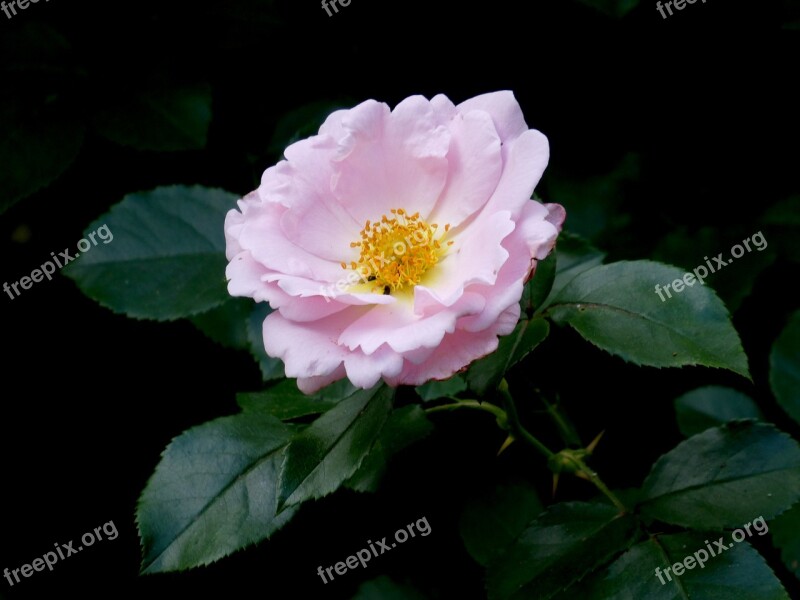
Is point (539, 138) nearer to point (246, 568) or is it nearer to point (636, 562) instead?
point (636, 562)

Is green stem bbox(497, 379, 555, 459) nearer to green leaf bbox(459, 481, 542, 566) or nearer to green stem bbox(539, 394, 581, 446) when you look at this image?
green stem bbox(539, 394, 581, 446)

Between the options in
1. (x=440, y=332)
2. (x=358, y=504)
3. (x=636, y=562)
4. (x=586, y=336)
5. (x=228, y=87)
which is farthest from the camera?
(x=228, y=87)

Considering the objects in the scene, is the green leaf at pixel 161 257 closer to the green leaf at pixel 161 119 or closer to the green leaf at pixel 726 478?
the green leaf at pixel 161 119

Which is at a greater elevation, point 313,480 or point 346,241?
point 346,241

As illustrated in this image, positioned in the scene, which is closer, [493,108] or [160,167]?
[493,108]

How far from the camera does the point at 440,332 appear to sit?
2.47ft

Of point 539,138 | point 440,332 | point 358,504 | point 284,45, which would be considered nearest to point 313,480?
point 440,332

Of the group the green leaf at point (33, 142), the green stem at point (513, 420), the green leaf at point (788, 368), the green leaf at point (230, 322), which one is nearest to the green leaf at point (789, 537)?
the green leaf at point (788, 368)

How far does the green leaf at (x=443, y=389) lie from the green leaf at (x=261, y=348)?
210 millimetres

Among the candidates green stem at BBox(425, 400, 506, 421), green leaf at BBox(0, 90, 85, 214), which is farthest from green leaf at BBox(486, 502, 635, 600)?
green leaf at BBox(0, 90, 85, 214)

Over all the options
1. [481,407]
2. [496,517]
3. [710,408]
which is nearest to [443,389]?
[481,407]

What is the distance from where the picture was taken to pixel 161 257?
1.26 metres

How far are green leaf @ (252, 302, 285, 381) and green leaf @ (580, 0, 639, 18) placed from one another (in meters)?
0.72

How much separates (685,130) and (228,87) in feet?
3.23
